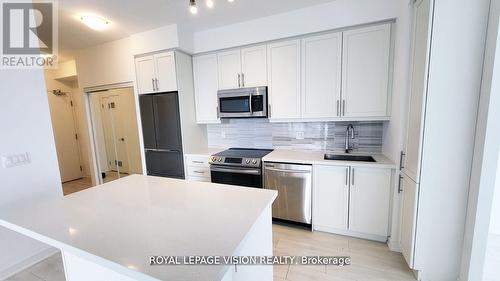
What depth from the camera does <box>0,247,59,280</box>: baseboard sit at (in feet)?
6.34

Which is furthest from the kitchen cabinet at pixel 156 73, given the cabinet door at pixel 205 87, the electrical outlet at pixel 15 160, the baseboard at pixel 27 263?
the baseboard at pixel 27 263

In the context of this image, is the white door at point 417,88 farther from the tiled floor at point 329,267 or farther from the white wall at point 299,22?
the tiled floor at point 329,267

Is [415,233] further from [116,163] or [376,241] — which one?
[116,163]

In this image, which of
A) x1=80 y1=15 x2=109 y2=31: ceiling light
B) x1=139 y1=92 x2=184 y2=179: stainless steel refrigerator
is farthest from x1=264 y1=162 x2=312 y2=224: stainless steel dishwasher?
x1=80 y1=15 x2=109 y2=31: ceiling light

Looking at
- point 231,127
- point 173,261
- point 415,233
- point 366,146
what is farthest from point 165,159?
point 415,233

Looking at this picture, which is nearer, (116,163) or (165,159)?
(165,159)

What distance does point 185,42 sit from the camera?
2.84 meters

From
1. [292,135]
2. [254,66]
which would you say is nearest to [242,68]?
[254,66]

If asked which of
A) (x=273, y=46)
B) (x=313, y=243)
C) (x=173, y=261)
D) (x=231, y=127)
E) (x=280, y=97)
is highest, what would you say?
(x=273, y=46)

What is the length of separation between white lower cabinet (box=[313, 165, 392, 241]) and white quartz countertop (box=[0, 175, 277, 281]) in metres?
1.19

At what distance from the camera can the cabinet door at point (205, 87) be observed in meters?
3.03

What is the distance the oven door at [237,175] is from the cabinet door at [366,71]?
1.36 meters

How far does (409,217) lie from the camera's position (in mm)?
1781

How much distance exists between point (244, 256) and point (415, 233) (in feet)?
4.79
